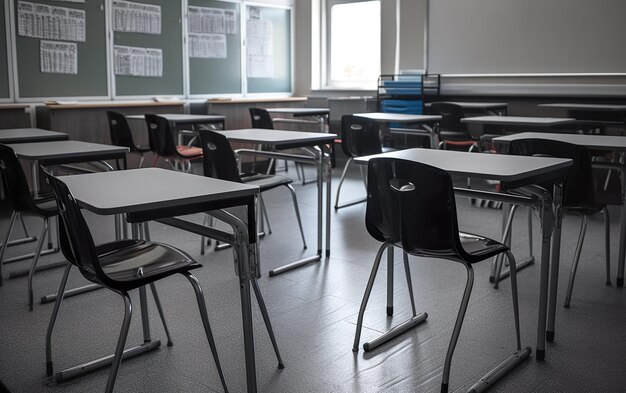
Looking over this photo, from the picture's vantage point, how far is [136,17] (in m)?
6.73

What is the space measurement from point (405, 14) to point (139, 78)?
320 cm

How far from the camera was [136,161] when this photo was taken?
6496 millimetres

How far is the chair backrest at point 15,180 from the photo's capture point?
2.88m

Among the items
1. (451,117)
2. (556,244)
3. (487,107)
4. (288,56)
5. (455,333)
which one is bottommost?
(455,333)

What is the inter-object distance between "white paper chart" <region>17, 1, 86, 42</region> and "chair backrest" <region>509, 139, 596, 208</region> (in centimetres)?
481

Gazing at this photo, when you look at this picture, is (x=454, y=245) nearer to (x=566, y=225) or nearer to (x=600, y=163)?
(x=600, y=163)

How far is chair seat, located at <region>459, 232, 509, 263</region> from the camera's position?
2.15 m

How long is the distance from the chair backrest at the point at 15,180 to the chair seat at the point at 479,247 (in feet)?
6.60

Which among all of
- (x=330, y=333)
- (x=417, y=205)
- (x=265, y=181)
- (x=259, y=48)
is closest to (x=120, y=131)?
(x=265, y=181)

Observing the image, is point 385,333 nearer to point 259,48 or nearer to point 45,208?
point 45,208

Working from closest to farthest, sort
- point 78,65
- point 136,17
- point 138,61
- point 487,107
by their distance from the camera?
point 78,65 → point 487,107 → point 136,17 → point 138,61

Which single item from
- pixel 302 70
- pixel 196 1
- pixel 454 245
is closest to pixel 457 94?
pixel 302 70

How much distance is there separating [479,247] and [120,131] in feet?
12.8

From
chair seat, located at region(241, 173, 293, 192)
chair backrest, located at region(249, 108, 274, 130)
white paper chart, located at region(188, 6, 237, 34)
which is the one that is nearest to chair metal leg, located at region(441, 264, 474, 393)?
chair seat, located at region(241, 173, 293, 192)
